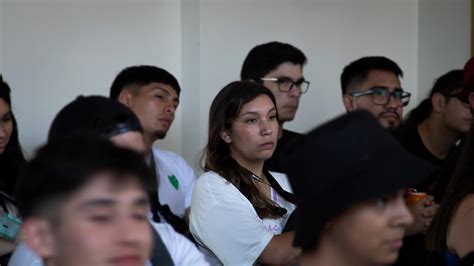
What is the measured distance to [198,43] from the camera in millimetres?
4559

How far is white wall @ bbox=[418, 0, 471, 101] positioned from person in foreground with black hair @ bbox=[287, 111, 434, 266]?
3146mm

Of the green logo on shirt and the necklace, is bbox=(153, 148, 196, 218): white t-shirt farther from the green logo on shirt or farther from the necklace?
the necklace

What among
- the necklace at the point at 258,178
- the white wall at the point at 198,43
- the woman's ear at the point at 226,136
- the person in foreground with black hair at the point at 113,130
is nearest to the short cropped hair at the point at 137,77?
the white wall at the point at 198,43

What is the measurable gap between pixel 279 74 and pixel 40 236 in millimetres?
2604

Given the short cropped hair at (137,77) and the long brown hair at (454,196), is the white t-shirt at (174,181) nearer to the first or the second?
the short cropped hair at (137,77)

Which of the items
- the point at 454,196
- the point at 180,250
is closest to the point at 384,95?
the point at 454,196

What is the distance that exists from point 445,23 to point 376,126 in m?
3.17

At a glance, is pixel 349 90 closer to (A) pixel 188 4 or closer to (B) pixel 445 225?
(A) pixel 188 4

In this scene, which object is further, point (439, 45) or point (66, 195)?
point (439, 45)

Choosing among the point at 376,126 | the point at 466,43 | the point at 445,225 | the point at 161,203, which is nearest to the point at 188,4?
the point at 161,203

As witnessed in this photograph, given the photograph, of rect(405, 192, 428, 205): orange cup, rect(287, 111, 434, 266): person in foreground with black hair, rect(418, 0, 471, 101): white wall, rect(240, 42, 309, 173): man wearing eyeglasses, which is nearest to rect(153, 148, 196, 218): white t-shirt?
rect(240, 42, 309, 173): man wearing eyeglasses

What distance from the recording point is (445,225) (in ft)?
9.00

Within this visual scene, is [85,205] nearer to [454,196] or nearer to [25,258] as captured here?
[25,258]

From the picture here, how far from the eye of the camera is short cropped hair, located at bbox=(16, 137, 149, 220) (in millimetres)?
1812
